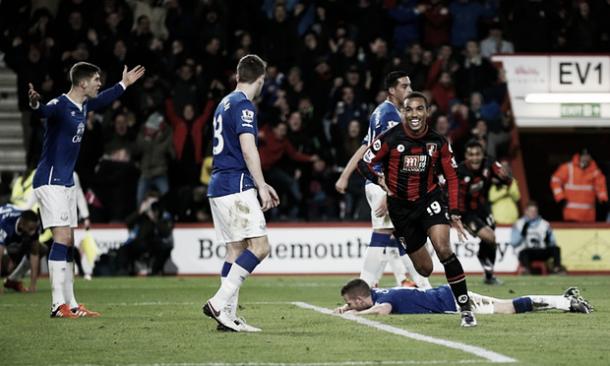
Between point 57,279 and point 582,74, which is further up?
point 582,74

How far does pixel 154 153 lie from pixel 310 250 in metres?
3.19

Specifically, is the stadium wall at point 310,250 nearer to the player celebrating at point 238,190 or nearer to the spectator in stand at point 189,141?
the spectator in stand at point 189,141

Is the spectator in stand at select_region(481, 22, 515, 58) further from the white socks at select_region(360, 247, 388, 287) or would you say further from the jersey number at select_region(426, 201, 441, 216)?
the jersey number at select_region(426, 201, 441, 216)

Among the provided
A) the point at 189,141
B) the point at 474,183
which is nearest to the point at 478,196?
the point at 474,183

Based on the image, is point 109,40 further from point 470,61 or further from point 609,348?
point 609,348

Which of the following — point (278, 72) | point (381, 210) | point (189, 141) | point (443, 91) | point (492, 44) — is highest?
point (492, 44)

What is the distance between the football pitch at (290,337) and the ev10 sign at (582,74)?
1099 cm

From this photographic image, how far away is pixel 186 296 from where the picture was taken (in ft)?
54.8

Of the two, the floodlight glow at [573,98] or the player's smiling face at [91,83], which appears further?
the floodlight glow at [573,98]

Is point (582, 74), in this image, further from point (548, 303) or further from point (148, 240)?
point (548, 303)

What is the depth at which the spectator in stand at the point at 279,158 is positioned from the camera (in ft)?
77.4

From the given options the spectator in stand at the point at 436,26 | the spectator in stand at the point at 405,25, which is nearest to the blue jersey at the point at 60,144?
the spectator in stand at the point at 405,25

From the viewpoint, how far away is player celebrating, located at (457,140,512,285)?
60.8ft

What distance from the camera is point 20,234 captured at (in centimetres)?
1820
